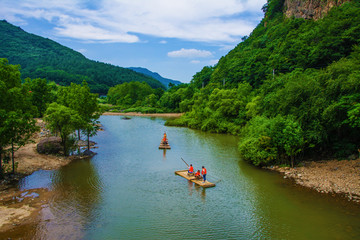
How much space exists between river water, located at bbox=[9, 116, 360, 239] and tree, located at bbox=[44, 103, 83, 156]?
3.52 m

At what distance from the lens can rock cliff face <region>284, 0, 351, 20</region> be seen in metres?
55.1

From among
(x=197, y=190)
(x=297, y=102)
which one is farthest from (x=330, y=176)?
(x=197, y=190)

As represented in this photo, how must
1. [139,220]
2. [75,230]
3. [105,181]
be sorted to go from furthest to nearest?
1. [105,181]
2. [139,220]
3. [75,230]

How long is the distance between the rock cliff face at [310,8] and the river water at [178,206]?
4705cm

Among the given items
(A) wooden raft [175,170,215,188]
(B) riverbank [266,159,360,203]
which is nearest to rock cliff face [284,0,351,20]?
(B) riverbank [266,159,360,203]

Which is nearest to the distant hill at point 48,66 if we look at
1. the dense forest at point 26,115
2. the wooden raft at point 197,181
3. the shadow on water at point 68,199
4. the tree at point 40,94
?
the tree at point 40,94

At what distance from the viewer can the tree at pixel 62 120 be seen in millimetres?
25906

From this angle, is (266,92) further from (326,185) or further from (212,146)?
(326,185)

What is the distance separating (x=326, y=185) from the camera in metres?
19.0

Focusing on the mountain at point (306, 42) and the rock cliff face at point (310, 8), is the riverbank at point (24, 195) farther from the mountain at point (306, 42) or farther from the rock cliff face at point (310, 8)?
the rock cliff face at point (310, 8)

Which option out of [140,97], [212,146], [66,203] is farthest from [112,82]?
[66,203]

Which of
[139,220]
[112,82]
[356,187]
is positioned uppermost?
[112,82]

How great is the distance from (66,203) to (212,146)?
22.0 metres

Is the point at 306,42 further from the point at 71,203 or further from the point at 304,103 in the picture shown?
the point at 71,203
